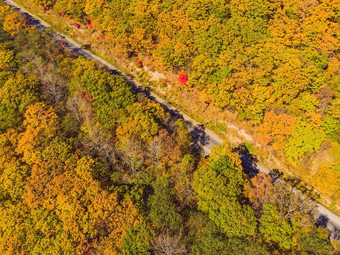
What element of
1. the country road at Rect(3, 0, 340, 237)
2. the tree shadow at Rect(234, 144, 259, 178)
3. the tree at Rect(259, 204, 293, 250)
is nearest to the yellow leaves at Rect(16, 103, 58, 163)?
the country road at Rect(3, 0, 340, 237)

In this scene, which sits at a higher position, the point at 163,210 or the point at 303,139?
the point at 303,139

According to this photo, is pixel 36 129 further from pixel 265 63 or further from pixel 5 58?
pixel 265 63

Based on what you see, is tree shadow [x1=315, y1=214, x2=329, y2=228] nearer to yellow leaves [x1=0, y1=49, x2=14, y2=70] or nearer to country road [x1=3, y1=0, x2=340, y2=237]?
country road [x1=3, y1=0, x2=340, y2=237]

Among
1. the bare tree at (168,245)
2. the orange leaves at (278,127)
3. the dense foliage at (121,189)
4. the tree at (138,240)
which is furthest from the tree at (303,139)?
the tree at (138,240)

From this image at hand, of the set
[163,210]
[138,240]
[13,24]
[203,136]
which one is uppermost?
[13,24]

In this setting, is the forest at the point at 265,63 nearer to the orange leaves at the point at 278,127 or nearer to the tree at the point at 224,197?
the orange leaves at the point at 278,127

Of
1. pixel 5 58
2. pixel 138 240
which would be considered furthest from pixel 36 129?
pixel 5 58

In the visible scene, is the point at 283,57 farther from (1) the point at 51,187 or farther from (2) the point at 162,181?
(1) the point at 51,187
